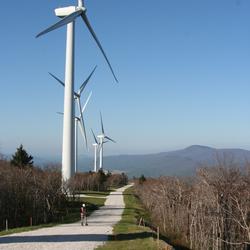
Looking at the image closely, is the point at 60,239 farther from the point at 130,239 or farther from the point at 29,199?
the point at 29,199

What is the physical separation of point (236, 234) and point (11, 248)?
43.4 feet

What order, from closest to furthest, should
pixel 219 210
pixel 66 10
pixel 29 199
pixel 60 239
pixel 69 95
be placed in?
pixel 60 239, pixel 219 210, pixel 29 199, pixel 69 95, pixel 66 10

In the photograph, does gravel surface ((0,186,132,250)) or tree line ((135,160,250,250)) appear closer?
gravel surface ((0,186,132,250))

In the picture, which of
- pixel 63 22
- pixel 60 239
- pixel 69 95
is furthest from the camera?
pixel 69 95

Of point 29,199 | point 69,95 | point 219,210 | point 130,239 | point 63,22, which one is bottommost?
point 130,239

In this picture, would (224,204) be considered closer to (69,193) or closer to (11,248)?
(11,248)

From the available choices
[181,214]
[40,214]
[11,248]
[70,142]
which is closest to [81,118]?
[70,142]

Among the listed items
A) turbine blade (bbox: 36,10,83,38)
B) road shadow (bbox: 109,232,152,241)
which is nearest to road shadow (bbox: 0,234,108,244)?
road shadow (bbox: 109,232,152,241)

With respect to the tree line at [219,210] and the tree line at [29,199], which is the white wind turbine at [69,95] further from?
the tree line at [219,210]

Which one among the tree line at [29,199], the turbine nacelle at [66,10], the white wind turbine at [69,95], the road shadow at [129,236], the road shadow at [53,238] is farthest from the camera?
the turbine nacelle at [66,10]

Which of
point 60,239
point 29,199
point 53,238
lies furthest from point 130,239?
point 29,199

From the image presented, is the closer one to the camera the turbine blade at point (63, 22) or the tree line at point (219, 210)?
the tree line at point (219, 210)

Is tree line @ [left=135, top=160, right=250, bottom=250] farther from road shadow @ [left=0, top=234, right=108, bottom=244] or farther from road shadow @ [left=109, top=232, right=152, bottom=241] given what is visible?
road shadow @ [left=0, top=234, right=108, bottom=244]

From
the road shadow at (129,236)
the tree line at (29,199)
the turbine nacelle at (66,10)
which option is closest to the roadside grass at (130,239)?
the road shadow at (129,236)
